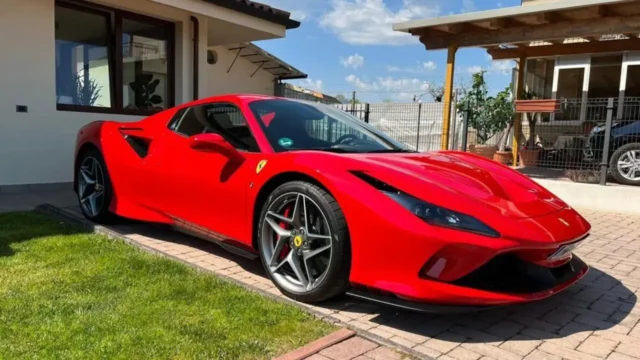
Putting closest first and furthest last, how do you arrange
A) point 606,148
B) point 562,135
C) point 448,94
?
point 606,148 → point 562,135 → point 448,94

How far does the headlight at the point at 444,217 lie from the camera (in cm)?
253

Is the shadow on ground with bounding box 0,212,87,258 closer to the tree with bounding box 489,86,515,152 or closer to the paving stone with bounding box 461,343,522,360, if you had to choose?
the paving stone with bounding box 461,343,522,360

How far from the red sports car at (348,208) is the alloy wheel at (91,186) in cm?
65

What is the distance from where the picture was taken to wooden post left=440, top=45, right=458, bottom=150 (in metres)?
9.32

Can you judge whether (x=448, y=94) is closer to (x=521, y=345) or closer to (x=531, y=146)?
(x=531, y=146)

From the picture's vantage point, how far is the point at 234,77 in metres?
12.7

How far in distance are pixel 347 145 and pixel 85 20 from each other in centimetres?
580

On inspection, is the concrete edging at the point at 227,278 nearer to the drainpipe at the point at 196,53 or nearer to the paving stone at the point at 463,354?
the paving stone at the point at 463,354

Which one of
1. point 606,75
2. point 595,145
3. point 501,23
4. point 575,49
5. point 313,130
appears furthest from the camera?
point 606,75

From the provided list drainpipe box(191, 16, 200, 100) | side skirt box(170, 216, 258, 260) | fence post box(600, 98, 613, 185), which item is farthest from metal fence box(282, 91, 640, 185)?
side skirt box(170, 216, 258, 260)

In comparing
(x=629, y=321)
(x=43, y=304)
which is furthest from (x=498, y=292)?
(x=43, y=304)

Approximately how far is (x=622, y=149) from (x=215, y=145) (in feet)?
23.5

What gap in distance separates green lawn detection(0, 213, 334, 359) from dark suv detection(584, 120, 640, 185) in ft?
23.1

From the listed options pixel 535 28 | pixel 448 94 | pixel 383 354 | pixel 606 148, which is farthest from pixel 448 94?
pixel 383 354
